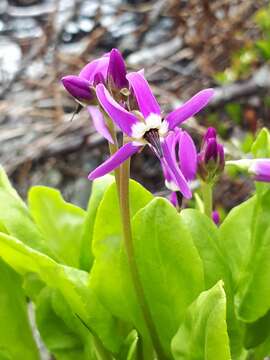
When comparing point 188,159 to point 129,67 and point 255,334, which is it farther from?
point 129,67

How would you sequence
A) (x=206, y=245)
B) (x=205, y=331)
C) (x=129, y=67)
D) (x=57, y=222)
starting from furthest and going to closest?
(x=129, y=67)
(x=57, y=222)
(x=206, y=245)
(x=205, y=331)

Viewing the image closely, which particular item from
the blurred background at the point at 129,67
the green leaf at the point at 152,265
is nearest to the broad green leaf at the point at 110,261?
the green leaf at the point at 152,265

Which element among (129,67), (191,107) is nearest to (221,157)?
(191,107)

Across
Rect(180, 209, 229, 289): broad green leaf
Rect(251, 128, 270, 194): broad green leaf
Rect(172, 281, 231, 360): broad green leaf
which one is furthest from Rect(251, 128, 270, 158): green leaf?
Rect(172, 281, 231, 360): broad green leaf

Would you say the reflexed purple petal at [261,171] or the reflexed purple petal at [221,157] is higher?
the reflexed purple petal at [261,171]

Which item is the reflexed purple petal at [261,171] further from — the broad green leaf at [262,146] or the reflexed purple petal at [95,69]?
the reflexed purple petal at [95,69]
